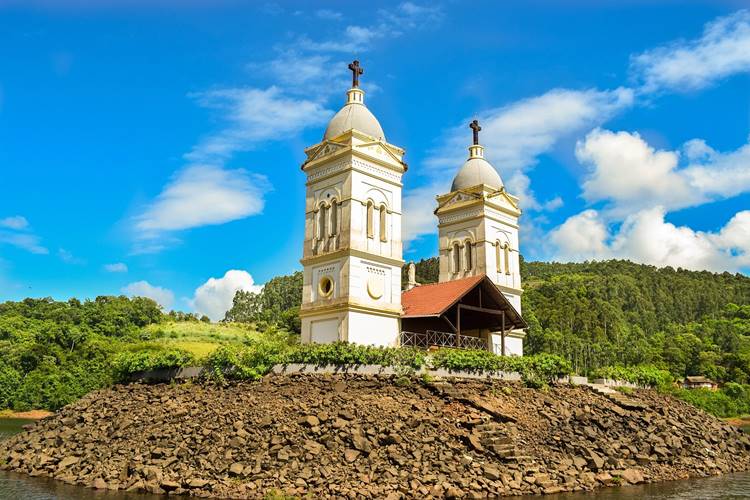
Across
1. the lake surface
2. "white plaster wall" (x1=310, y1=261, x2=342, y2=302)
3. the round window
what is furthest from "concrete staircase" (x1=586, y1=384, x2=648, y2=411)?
the round window

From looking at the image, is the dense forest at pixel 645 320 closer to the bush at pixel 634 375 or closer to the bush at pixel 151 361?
the bush at pixel 634 375

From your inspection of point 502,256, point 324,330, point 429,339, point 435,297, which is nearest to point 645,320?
point 502,256

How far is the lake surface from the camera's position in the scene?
2253 centimetres

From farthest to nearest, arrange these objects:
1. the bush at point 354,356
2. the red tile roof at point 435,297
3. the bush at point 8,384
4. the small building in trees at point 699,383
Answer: the small building in trees at point 699,383
the bush at point 8,384
the red tile roof at point 435,297
the bush at point 354,356

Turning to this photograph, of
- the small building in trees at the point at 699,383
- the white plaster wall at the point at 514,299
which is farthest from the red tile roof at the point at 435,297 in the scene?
the small building in trees at the point at 699,383

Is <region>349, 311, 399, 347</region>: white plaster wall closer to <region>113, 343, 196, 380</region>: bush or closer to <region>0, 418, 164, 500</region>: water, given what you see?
<region>113, 343, 196, 380</region>: bush

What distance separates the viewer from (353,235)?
33.5 metres

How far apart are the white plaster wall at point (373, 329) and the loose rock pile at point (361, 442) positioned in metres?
5.14

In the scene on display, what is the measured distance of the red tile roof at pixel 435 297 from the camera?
33719 millimetres

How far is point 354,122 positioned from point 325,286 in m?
8.73

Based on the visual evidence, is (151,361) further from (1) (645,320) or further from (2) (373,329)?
(1) (645,320)

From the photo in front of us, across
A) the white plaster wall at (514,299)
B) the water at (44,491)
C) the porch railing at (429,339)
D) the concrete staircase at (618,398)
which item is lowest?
the water at (44,491)

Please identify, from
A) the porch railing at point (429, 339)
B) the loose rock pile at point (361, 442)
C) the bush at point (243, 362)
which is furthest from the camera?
the porch railing at point (429, 339)

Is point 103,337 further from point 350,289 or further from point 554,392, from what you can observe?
point 554,392
